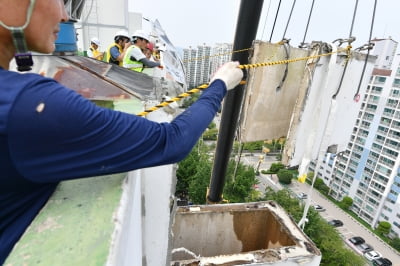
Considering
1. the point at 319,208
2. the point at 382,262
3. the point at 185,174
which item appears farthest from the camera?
the point at 319,208

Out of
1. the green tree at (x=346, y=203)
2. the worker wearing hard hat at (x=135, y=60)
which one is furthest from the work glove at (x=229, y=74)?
the green tree at (x=346, y=203)

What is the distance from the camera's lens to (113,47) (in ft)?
18.5

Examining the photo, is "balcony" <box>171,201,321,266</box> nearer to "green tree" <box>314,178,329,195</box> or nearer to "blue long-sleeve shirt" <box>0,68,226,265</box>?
"blue long-sleeve shirt" <box>0,68,226,265</box>

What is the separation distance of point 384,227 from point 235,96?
26.4 meters

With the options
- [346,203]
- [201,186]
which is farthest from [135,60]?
[346,203]

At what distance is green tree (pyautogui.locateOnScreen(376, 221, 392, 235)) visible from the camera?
22.2 metres

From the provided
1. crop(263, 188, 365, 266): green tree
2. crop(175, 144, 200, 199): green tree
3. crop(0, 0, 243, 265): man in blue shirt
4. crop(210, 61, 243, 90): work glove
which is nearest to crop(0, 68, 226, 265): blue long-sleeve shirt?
crop(0, 0, 243, 265): man in blue shirt

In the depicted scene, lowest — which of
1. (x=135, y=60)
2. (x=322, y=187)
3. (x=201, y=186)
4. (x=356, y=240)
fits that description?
(x=356, y=240)

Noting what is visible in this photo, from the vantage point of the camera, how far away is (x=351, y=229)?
2280 cm

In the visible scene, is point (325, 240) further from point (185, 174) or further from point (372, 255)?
point (185, 174)

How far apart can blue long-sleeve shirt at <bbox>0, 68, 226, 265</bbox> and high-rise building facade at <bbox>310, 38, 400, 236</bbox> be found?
83.1ft

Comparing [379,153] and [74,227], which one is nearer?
[74,227]

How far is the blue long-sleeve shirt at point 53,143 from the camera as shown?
2.39ft

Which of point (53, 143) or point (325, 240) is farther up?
point (53, 143)
